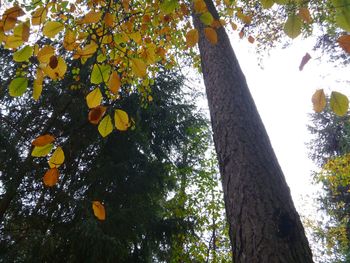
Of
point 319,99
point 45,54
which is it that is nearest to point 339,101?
point 319,99

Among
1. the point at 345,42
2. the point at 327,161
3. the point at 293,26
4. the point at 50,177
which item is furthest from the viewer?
the point at 327,161

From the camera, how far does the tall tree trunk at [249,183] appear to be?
1.51 meters

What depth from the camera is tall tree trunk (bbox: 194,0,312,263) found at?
151 centimetres

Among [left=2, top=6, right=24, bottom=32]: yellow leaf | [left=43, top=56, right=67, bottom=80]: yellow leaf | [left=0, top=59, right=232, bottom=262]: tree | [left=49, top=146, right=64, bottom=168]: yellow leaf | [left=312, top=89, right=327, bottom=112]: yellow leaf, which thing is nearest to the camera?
[left=312, top=89, right=327, bottom=112]: yellow leaf

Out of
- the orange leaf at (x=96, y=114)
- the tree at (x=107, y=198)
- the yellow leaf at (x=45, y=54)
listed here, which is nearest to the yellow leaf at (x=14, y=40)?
the yellow leaf at (x=45, y=54)

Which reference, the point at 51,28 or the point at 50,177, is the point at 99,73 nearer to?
the point at 51,28

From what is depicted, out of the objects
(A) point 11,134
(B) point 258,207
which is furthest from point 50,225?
(B) point 258,207

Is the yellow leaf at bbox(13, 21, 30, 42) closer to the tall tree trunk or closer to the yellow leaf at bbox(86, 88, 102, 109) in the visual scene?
the yellow leaf at bbox(86, 88, 102, 109)

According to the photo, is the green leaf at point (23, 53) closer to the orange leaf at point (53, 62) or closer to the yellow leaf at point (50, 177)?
the orange leaf at point (53, 62)

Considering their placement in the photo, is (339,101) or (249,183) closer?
(339,101)

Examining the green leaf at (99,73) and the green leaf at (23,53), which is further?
the green leaf at (99,73)

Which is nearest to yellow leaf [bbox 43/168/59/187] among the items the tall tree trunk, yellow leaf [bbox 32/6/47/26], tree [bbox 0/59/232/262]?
yellow leaf [bbox 32/6/47/26]

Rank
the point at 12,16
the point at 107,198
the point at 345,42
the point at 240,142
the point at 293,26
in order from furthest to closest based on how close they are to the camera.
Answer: the point at 107,198 → the point at 240,142 → the point at 12,16 → the point at 293,26 → the point at 345,42

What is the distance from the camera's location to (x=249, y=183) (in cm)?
177
